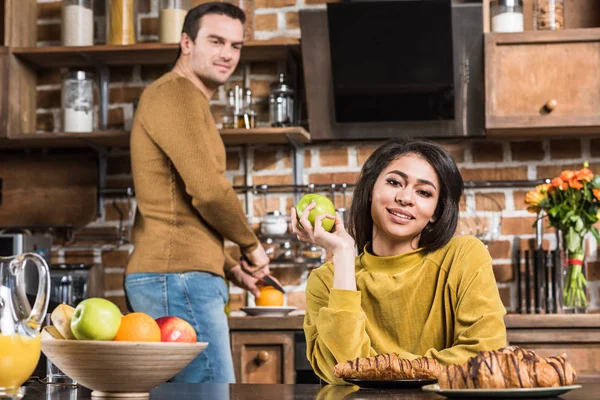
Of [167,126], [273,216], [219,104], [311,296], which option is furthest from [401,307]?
[219,104]

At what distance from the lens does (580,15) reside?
10.6ft

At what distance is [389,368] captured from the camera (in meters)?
1.29

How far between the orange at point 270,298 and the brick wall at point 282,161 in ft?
1.22

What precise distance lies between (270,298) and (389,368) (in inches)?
65.1

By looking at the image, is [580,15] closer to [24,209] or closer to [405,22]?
[405,22]

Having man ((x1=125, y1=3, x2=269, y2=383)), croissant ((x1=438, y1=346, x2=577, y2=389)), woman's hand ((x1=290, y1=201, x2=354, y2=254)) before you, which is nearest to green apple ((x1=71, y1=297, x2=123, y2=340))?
croissant ((x1=438, y1=346, x2=577, y2=389))

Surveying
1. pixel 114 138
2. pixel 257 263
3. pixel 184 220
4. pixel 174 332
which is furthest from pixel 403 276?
pixel 114 138

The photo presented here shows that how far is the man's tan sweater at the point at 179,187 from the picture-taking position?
2.45 meters

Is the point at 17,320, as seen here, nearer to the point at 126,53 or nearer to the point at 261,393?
the point at 261,393

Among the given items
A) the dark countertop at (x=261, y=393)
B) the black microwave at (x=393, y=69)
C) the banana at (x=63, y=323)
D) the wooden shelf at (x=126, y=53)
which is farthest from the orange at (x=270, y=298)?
the banana at (x=63, y=323)

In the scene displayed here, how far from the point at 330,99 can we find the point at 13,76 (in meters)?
1.12

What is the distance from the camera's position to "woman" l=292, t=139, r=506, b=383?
5.19 ft

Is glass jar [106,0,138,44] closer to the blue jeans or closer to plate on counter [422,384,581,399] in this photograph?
the blue jeans

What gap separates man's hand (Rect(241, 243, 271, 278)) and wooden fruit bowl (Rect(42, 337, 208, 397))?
4.86ft
